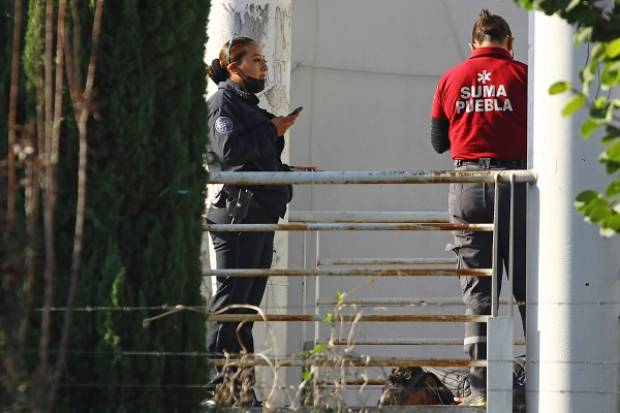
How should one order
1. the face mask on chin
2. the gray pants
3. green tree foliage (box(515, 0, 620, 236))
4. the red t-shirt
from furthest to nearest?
the face mask on chin → the red t-shirt → the gray pants → green tree foliage (box(515, 0, 620, 236))

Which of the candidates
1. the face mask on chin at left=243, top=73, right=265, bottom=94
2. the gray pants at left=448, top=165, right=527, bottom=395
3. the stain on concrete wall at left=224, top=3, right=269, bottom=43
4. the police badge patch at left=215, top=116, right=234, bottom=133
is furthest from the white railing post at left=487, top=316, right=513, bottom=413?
the stain on concrete wall at left=224, top=3, right=269, bottom=43

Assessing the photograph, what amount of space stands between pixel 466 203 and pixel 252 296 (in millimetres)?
1107

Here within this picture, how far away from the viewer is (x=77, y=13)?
5.45 metres

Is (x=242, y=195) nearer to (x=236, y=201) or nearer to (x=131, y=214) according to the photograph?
(x=236, y=201)

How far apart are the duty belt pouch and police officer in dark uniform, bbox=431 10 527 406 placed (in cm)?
95

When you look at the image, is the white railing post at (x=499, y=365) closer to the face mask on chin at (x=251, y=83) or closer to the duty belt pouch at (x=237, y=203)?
the duty belt pouch at (x=237, y=203)

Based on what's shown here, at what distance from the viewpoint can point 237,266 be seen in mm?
6859

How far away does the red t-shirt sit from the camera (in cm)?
680

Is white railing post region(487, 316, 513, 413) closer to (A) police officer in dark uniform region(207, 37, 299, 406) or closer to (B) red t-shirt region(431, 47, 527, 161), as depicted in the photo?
(B) red t-shirt region(431, 47, 527, 161)

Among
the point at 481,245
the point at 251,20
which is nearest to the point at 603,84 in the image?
the point at 481,245

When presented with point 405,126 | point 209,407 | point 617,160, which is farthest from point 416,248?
point 617,160

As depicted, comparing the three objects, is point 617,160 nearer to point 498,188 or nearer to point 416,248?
point 498,188

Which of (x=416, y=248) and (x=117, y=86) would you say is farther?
(x=416, y=248)

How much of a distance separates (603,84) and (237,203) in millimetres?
3515
